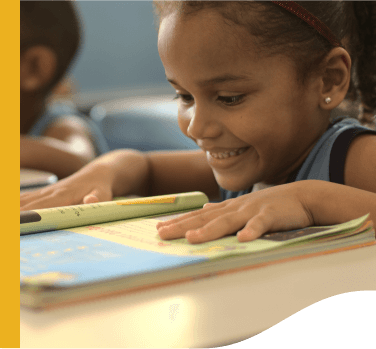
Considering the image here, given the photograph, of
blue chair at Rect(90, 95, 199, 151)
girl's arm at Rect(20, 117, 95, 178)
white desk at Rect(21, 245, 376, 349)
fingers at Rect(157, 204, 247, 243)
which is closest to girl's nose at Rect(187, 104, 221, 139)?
fingers at Rect(157, 204, 247, 243)

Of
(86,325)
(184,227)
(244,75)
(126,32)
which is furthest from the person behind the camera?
(126,32)

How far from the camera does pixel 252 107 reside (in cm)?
66

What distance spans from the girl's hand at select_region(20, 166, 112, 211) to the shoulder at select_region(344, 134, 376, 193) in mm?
360

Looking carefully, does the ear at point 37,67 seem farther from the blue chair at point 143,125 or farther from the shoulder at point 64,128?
the blue chair at point 143,125

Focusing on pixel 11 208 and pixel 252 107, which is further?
pixel 252 107

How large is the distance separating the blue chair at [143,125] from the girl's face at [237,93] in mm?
842

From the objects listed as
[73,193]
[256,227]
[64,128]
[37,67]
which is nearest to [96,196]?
[73,193]

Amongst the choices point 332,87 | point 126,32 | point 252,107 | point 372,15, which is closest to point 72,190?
point 252,107

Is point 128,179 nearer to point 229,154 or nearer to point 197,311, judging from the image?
point 229,154

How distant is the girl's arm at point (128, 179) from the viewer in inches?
28.4

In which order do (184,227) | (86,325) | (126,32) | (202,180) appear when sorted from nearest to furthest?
(86,325) < (184,227) < (202,180) < (126,32)

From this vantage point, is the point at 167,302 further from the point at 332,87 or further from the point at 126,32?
the point at 126,32

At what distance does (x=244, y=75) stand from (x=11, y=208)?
43 centimetres

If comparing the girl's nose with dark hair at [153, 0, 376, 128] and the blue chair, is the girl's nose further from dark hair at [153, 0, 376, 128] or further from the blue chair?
the blue chair
